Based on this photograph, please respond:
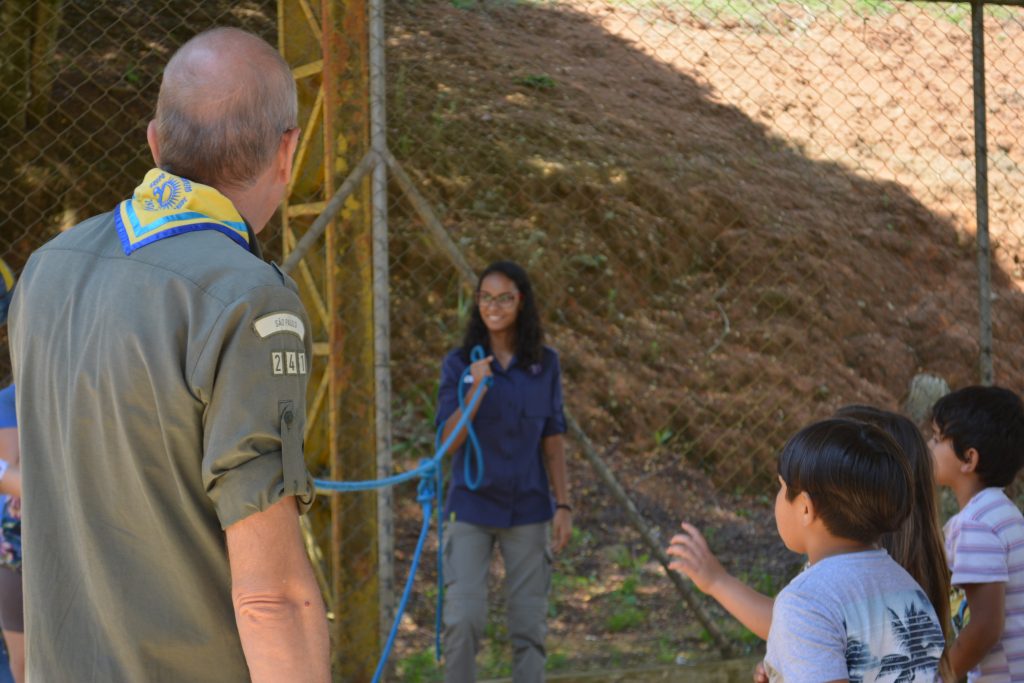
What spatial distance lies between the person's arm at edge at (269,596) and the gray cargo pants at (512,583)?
300cm

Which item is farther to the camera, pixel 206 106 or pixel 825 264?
pixel 825 264

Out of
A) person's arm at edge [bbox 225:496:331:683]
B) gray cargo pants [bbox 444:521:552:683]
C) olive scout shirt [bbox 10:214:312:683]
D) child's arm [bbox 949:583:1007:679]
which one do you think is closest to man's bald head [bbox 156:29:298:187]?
olive scout shirt [bbox 10:214:312:683]

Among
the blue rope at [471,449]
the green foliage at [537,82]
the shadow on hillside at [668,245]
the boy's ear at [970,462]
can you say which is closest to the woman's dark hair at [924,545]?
the boy's ear at [970,462]

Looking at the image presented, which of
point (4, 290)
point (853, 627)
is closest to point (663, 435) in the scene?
point (4, 290)

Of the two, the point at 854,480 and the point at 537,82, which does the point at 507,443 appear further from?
the point at 537,82

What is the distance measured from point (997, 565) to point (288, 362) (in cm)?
200

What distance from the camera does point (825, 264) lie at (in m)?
9.14

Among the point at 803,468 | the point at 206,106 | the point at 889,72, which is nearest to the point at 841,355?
the point at 889,72

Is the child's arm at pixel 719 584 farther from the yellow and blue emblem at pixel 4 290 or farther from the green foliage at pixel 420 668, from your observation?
the green foliage at pixel 420 668

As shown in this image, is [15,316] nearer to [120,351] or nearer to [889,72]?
[120,351]

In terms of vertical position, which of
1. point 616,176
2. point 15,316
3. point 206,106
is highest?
point 206,106

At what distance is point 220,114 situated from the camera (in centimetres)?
160

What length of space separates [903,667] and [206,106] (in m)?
1.58

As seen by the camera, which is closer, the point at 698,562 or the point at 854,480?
the point at 854,480
